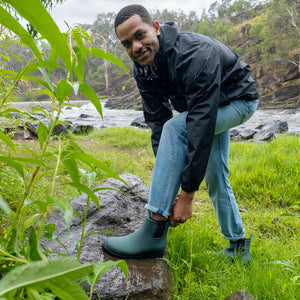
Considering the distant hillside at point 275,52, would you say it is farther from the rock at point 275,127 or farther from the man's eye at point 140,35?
the man's eye at point 140,35

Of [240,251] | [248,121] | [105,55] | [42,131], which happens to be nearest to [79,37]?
[105,55]

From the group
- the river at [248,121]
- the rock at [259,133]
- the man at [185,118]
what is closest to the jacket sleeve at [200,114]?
the man at [185,118]

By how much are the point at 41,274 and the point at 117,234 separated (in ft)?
5.22

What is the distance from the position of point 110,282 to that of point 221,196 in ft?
2.80

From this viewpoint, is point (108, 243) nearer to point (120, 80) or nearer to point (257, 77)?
point (257, 77)

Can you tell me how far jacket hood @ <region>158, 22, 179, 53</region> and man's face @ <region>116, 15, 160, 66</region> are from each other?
0.04 meters

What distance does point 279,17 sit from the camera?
27.1 metres

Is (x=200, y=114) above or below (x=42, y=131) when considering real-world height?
below

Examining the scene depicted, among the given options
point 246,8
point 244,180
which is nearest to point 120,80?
point 246,8

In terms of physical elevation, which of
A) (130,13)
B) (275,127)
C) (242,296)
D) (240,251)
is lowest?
(275,127)

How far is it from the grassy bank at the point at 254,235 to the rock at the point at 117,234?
0.11m

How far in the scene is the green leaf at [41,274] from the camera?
30 centimetres

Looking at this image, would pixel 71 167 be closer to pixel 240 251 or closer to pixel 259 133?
pixel 240 251

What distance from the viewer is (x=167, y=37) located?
1.63m
